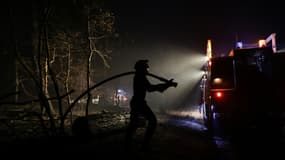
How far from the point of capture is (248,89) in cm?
1006

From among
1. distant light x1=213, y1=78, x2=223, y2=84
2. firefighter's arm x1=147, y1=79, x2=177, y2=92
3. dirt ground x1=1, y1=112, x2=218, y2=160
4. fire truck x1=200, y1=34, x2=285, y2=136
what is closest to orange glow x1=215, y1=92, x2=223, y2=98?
fire truck x1=200, y1=34, x2=285, y2=136

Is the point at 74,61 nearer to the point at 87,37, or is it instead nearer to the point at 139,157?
the point at 87,37

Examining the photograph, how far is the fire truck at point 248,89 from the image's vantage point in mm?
9742

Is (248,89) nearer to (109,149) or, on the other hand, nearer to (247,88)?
(247,88)

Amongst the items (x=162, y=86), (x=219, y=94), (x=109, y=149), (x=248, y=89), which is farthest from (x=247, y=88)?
(x=109, y=149)

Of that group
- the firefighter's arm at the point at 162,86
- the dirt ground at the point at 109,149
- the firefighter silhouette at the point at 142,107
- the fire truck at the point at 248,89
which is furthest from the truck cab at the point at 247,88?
the firefighter silhouette at the point at 142,107

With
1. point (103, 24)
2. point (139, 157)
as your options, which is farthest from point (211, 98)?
point (103, 24)

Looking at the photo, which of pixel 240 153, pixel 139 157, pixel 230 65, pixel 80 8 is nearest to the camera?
pixel 139 157

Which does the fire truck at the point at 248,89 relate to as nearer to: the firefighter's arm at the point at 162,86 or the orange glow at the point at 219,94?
the orange glow at the point at 219,94

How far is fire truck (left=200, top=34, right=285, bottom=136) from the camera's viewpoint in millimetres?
9742

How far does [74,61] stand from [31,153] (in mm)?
14592

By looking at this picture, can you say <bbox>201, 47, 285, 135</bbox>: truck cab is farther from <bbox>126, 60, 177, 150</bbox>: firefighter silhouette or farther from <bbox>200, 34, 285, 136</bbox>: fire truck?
<bbox>126, 60, 177, 150</bbox>: firefighter silhouette

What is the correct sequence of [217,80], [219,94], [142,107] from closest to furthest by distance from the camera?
[142,107] → [219,94] → [217,80]

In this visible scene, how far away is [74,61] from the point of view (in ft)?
66.5
